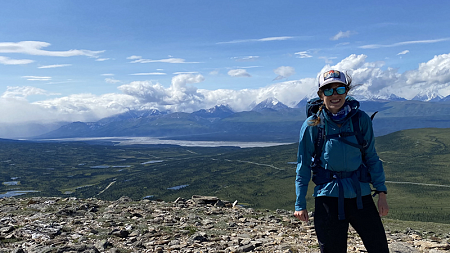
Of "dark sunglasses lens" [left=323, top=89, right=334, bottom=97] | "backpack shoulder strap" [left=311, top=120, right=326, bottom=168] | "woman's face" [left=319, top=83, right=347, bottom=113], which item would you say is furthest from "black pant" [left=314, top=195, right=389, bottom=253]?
"dark sunglasses lens" [left=323, top=89, right=334, bottom=97]

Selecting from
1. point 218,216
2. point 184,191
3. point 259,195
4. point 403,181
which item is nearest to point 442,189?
point 403,181

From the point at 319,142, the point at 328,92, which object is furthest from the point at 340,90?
the point at 319,142

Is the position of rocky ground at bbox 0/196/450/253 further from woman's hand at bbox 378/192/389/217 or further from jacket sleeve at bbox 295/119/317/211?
jacket sleeve at bbox 295/119/317/211

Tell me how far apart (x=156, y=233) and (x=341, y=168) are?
12.2m

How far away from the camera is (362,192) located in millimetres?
7164

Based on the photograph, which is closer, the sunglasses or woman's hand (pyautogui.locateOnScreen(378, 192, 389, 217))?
the sunglasses

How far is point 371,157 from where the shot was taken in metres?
7.38

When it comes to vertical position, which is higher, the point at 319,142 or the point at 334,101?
the point at 334,101

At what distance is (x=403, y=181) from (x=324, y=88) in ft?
708

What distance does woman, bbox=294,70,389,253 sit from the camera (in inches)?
281

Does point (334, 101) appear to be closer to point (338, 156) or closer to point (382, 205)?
point (338, 156)

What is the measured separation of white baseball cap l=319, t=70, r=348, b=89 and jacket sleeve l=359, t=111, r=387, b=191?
0.96 meters

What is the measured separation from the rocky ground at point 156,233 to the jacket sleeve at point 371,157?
6295mm

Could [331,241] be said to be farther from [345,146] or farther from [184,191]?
[184,191]
